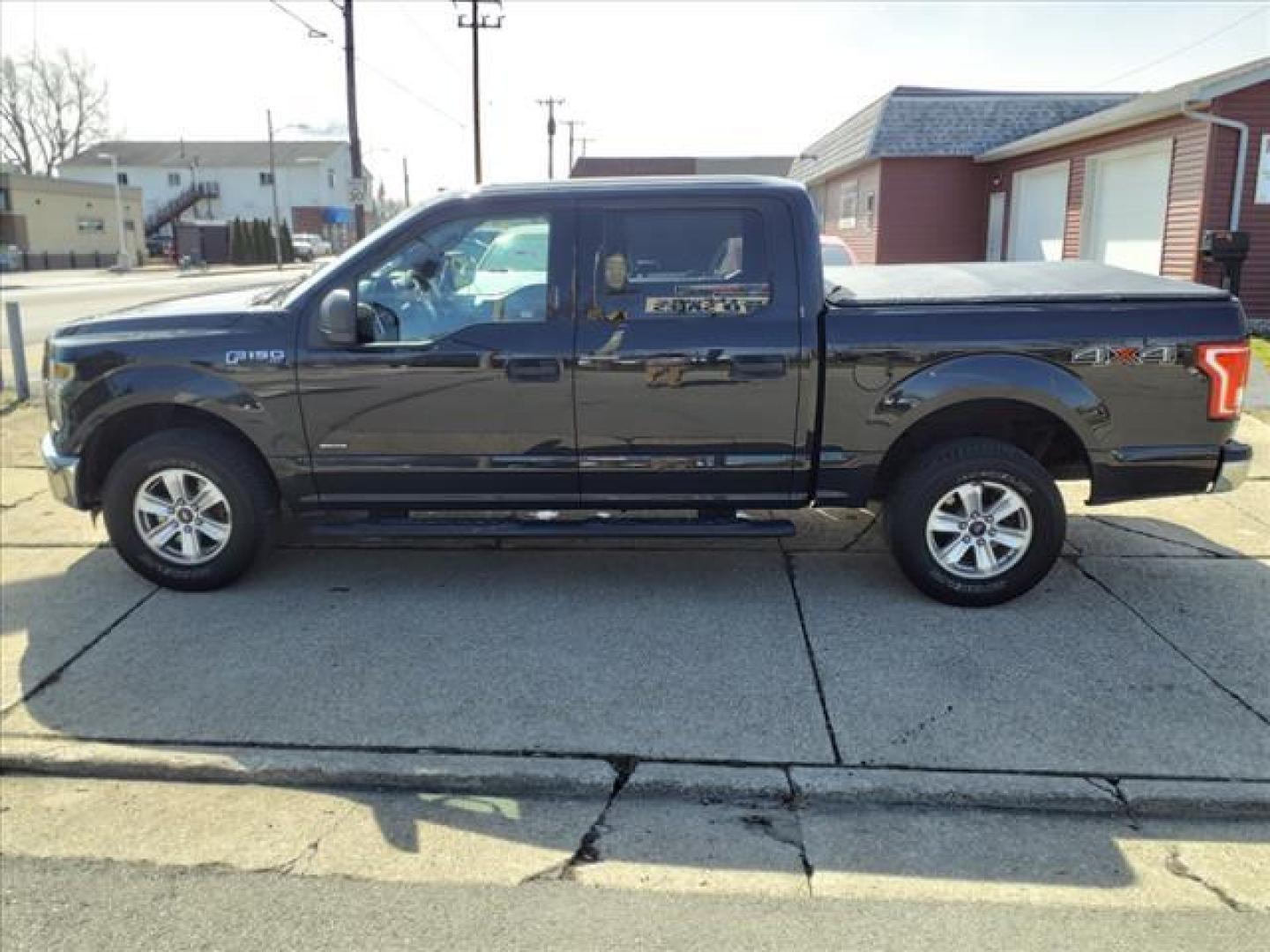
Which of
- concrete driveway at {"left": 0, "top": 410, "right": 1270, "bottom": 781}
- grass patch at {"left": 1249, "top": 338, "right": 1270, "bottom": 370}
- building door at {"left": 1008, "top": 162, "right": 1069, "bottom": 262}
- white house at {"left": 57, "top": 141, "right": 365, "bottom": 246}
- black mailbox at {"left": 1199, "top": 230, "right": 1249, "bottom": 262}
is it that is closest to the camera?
→ concrete driveway at {"left": 0, "top": 410, "right": 1270, "bottom": 781}

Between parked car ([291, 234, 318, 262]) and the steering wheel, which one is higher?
parked car ([291, 234, 318, 262])

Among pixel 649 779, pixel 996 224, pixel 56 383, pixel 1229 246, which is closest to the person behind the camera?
pixel 649 779

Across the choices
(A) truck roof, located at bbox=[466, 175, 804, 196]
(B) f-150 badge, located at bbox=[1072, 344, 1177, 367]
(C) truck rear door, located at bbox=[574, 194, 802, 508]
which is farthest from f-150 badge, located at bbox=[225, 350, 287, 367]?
(B) f-150 badge, located at bbox=[1072, 344, 1177, 367]

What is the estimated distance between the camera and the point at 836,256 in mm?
11258

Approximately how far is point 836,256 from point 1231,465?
278 inches

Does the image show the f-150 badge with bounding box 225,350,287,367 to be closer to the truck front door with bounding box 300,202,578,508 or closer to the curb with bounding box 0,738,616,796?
the truck front door with bounding box 300,202,578,508

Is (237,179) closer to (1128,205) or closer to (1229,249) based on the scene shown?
(1128,205)

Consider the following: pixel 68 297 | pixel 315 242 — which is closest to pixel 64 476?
pixel 68 297

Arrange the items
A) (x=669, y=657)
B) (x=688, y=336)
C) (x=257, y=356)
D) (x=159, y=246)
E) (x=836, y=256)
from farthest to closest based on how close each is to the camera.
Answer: (x=159, y=246), (x=836, y=256), (x=257, y=356), (x=688, y=336), (x=669, y=657)

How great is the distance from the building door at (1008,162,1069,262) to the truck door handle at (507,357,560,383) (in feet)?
52.0

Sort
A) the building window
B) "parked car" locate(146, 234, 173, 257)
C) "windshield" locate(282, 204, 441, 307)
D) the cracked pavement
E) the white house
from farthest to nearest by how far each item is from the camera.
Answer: the white house < "parked car" locate(146, 234, 173, 257) < the building window < "windshield" locate(282, 204, 441, 307) < the cracked pavement

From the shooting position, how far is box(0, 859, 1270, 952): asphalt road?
8.86 feet

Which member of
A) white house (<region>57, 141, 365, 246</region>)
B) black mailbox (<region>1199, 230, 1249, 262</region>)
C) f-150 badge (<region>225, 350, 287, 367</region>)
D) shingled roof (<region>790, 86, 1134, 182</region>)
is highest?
white house (<region>57, 141, 365, 246</region>)

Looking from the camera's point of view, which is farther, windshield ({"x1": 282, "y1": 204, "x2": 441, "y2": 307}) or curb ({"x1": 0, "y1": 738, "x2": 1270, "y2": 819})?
windshield ({"x1": 282, "y1": 204, "x2": 441, "y2": 307})
